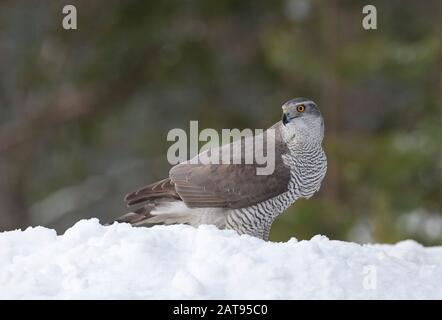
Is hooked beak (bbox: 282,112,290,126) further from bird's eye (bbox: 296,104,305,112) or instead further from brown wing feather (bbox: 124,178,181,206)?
brown wing feather (bbox: 124,178,181,206)

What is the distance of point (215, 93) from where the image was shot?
16.3 metres

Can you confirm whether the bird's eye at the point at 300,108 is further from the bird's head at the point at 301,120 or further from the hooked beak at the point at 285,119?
the hooked beak at the point at 285,119

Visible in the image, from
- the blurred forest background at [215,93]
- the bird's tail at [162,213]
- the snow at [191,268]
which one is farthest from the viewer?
the blurred forest background at [215,93]

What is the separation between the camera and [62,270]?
4.52 metres

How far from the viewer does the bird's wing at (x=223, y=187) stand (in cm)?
605

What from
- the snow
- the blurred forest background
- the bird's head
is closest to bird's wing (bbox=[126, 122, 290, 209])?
the bird's head

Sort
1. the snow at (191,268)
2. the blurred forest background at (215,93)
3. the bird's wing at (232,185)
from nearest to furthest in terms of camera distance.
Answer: the snow at (191,268) → the bird's wing at (232,185) → the blurred forest background at (215,93)

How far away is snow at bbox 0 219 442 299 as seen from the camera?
4258mm

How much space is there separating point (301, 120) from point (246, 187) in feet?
2.08

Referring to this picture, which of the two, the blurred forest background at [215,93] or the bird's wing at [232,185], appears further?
the blurred forest background at [215,93]

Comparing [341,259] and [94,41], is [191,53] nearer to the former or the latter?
[94,41]

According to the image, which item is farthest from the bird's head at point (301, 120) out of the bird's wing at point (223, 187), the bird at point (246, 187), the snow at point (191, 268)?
the snow at point (191, 268)

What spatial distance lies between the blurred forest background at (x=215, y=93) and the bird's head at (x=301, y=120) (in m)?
5.15

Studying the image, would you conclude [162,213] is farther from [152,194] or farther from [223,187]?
[223,187]
